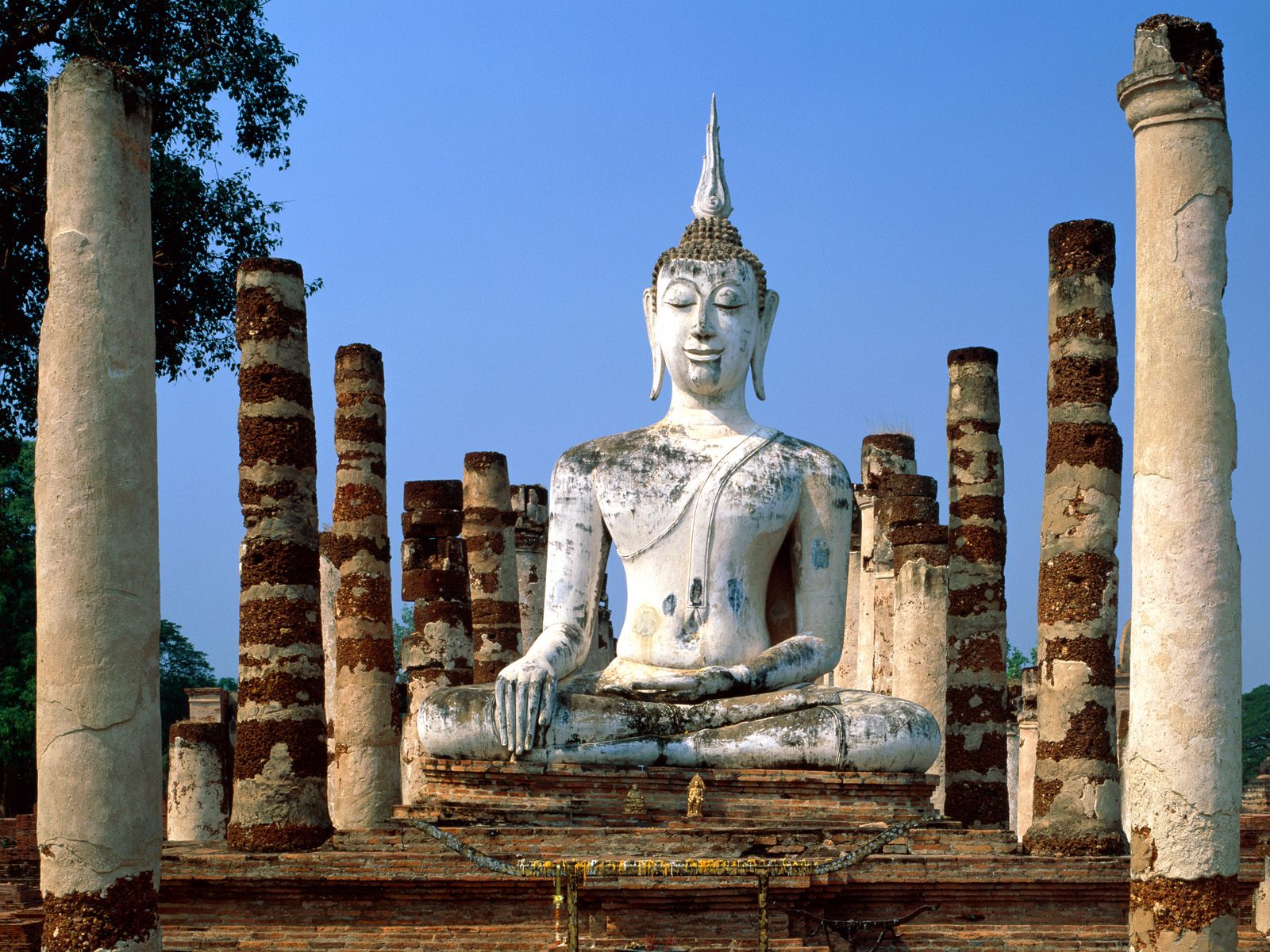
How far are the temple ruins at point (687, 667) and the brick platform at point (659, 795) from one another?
0.08 ft

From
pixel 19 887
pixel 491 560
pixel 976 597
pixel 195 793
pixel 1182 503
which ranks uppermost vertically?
pixel 1182 503

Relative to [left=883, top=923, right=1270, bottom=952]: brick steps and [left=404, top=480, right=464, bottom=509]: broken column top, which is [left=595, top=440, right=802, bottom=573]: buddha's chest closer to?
[left=883, top=923, right=1270, bottom=952]: brick steps

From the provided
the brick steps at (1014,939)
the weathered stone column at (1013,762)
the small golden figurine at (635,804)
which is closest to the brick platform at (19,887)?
the small golden figurine at (635,804)

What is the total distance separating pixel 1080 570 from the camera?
12.8m

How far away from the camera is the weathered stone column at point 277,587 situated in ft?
43.1

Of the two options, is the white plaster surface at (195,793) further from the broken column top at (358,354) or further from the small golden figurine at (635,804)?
the small golden figurine at (635,804)

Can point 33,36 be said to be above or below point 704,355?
above

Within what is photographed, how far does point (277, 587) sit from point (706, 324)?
3.48 m

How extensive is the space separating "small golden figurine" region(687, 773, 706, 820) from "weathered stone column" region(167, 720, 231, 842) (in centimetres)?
1097

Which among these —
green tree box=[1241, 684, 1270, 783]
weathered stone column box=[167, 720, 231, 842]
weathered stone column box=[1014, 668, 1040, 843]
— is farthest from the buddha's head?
green tree box=[1241, 684, 1270, 783]

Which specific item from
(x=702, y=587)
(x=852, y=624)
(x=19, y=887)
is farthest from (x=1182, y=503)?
(x=852, y=624)

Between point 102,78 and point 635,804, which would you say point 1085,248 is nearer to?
point 635,804

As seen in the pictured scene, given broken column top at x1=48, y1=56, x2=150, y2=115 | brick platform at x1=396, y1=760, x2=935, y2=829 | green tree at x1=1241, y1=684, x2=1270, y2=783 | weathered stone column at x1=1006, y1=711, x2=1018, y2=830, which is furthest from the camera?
green tree at x1=1241, y1=684, x2=1270, y2=783

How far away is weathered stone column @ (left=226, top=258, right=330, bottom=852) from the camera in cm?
1312
